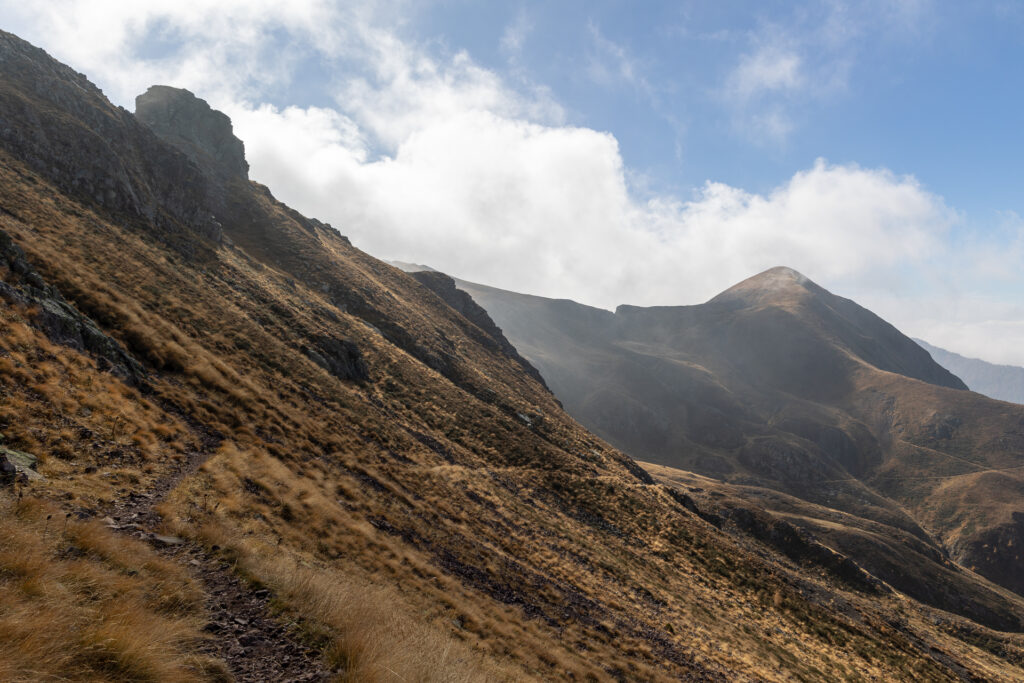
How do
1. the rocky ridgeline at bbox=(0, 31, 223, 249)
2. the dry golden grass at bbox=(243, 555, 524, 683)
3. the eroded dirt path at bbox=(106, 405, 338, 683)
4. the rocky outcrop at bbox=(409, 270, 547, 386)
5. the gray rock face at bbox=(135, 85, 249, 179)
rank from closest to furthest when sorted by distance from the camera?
1. the eroded dirt path at bbox=(106, 405, 338, 683)
2. the dry golden grass at bbox=(243, 555, 524, 683)
3. the rocky ridgeline at bbox=(0, 31, 223, 249)
4. the gray rock face at bbox=(135, 85, 249, 179)
5. the rocky outcrop at bbox=(409, 270, 547, 386)

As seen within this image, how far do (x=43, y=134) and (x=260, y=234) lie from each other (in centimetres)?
2808

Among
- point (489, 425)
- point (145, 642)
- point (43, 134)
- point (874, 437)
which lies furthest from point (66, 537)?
point (874, 437)

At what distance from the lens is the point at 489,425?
46406 mm

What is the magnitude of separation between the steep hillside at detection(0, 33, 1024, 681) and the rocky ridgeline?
37 cm

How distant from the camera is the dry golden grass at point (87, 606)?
450cm

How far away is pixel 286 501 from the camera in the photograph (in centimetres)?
1515

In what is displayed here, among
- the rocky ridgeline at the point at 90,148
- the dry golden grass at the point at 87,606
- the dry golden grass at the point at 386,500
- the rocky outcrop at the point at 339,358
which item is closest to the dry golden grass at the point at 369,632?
the dry golden grass at the point at 386,500

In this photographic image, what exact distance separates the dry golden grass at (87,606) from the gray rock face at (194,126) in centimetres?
9697

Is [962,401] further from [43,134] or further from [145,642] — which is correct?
[43,134]

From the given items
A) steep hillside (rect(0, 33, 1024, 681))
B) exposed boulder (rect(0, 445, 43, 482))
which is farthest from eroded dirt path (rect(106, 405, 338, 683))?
exposed boulder (rect(0, 445, 43, 482))

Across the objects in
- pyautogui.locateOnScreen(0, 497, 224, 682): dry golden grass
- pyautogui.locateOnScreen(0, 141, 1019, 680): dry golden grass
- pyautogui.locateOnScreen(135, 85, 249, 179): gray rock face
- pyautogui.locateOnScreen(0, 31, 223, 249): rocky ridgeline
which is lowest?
pyautogui.locateOnScreen(0, 141, 1019, 680): dry golden grass

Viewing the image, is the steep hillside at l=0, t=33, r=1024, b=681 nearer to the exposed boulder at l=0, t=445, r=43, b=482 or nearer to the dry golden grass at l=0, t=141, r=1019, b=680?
the exposed boulder at l=0, t=445, r=43, b=482

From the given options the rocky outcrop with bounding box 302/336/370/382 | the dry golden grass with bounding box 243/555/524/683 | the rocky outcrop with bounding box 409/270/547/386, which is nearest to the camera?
the dry golden grass with bounding box 243/555/524/683

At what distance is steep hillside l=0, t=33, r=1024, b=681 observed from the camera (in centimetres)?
704
